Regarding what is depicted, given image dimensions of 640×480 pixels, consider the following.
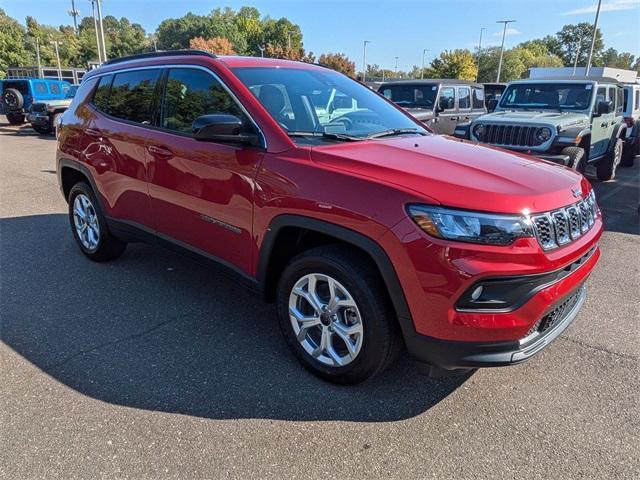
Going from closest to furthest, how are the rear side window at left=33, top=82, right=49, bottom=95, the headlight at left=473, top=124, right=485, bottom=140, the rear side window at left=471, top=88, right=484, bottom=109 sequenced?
the headlight at left=473, top=124, right=485, bottom=140, the rear side window at left=471, top=88, right=484, bottom=109, the rear side window at left=33, top=82, right=49, bottom=95

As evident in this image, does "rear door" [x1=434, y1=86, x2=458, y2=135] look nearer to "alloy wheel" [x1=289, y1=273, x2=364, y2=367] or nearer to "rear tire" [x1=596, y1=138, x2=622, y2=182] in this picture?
→ "rear tire" [x1=596, y1=138, x2=622, y2=182]

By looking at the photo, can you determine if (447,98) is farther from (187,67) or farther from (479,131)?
(187,67)

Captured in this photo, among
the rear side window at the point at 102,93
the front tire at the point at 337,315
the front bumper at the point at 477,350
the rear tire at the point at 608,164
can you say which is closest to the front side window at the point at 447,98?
the rear tire at the point at 608,164

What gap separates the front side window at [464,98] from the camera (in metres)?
11.5

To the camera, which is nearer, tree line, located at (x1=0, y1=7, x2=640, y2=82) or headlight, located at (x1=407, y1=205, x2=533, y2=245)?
headlight, located at (x1=407, y1=205, x2=533, y2=245)

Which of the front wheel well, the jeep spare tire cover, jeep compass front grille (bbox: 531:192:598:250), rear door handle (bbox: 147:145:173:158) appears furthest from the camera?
the jeep spare tire cover

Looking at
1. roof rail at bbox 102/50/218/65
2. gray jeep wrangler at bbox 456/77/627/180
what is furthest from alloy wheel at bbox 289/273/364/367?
gray jeep wrangler at bbox 456/77/627/180

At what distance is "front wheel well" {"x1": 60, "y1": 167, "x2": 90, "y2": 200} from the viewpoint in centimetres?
484

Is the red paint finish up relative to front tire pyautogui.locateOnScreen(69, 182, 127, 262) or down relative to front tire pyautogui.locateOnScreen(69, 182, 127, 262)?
up

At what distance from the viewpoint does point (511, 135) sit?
25.6 feet

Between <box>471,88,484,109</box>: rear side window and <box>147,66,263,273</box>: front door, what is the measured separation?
10.0 metres

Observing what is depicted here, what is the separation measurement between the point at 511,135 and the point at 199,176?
6149 millimetres

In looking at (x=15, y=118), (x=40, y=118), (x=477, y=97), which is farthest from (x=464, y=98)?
(x=15, y=118)

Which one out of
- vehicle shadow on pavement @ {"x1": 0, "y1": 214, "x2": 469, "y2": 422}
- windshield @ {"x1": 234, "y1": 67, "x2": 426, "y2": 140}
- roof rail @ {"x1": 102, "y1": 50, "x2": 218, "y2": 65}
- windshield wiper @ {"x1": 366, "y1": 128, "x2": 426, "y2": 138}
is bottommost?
vehicle shadow on pavement @ {"x1": 0, "y1": 214, "x2": 469, "y2": 422}
